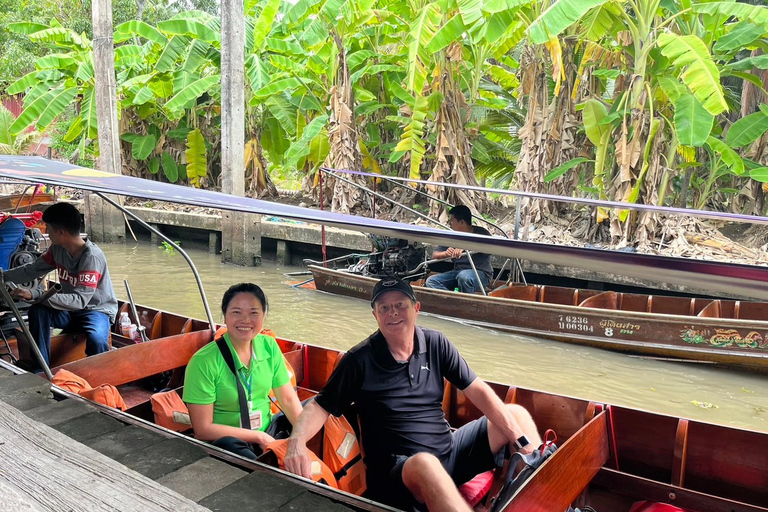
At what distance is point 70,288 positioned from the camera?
3.94m

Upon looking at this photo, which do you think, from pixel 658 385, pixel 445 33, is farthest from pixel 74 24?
pixel 658 385

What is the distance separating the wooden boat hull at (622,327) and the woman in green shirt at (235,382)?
4.45 meters

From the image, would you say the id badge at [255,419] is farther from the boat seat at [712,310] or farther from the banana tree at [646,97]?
the banana tree at [646,97]

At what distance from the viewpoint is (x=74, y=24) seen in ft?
59.4

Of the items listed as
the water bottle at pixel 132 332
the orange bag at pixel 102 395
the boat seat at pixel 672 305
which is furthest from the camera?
the boat seat at pixel 672 305

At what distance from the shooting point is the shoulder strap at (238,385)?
2750 mm

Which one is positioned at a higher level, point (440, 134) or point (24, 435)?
point (440, 134)

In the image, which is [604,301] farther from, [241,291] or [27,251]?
[27,251]

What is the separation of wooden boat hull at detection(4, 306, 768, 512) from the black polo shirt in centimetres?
42

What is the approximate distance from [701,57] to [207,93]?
445 inches

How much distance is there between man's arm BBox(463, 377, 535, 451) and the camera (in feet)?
8.52

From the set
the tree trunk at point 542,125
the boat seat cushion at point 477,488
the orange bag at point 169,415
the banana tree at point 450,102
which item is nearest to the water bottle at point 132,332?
the orange bag at point 169,415

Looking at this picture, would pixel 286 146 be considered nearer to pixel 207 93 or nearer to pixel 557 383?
pixel 207 93

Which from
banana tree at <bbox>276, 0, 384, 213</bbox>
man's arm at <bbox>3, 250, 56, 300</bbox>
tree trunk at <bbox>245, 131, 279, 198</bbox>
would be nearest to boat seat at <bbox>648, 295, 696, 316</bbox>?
man's arm at <bbox>3, 250, 56, 300</bbox>
